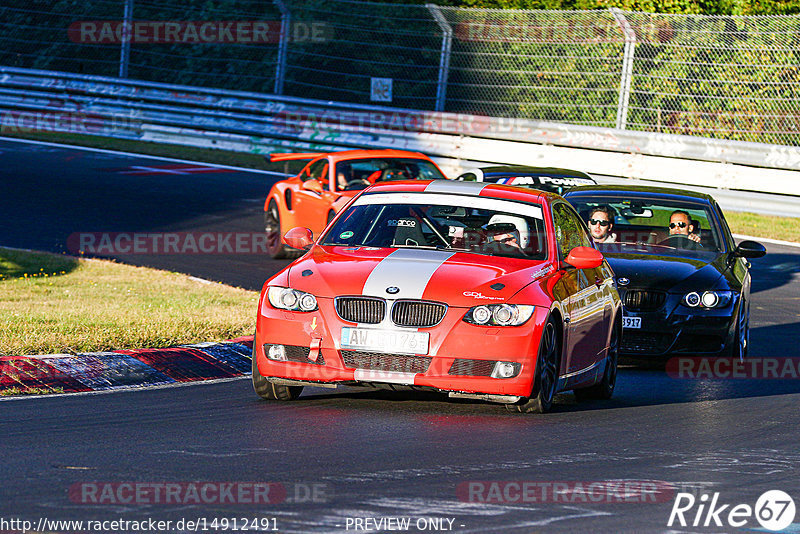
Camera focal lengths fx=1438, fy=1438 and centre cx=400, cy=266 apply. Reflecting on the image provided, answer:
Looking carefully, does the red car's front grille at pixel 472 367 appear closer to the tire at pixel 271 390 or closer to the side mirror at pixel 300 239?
the tire at pixel 271 390

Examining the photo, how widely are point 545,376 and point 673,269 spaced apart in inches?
137

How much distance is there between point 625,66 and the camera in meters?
24.4

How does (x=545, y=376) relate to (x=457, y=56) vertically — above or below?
below

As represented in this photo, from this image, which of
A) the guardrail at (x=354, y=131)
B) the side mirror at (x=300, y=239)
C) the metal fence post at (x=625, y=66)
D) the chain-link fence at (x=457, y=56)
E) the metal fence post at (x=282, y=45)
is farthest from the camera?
the metal fence post at (x=282, y=45)

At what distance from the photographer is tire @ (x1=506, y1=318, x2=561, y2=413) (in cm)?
871

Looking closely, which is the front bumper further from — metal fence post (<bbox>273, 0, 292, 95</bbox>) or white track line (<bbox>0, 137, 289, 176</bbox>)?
metal fence post (<bbox>273, 0, 292, 95</bbox>)

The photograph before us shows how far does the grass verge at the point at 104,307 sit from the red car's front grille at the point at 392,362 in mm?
2728

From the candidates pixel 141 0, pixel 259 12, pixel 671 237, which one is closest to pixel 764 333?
pixel 671 237

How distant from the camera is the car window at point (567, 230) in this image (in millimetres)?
9906

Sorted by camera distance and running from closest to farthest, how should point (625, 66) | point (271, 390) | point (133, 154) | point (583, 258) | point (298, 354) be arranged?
point (298, 354), point (271, 390), point (583, 258), point (625, 66), point (133, 154)

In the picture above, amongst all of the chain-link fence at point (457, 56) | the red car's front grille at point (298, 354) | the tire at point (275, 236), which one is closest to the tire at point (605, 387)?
the red car's front grille at point (298, 354)

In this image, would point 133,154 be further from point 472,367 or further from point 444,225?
point 472,367

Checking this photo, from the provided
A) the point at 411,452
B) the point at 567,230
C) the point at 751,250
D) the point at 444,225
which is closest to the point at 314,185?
the point at 751,250

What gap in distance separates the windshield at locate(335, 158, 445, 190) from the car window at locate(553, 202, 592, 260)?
282 inches
